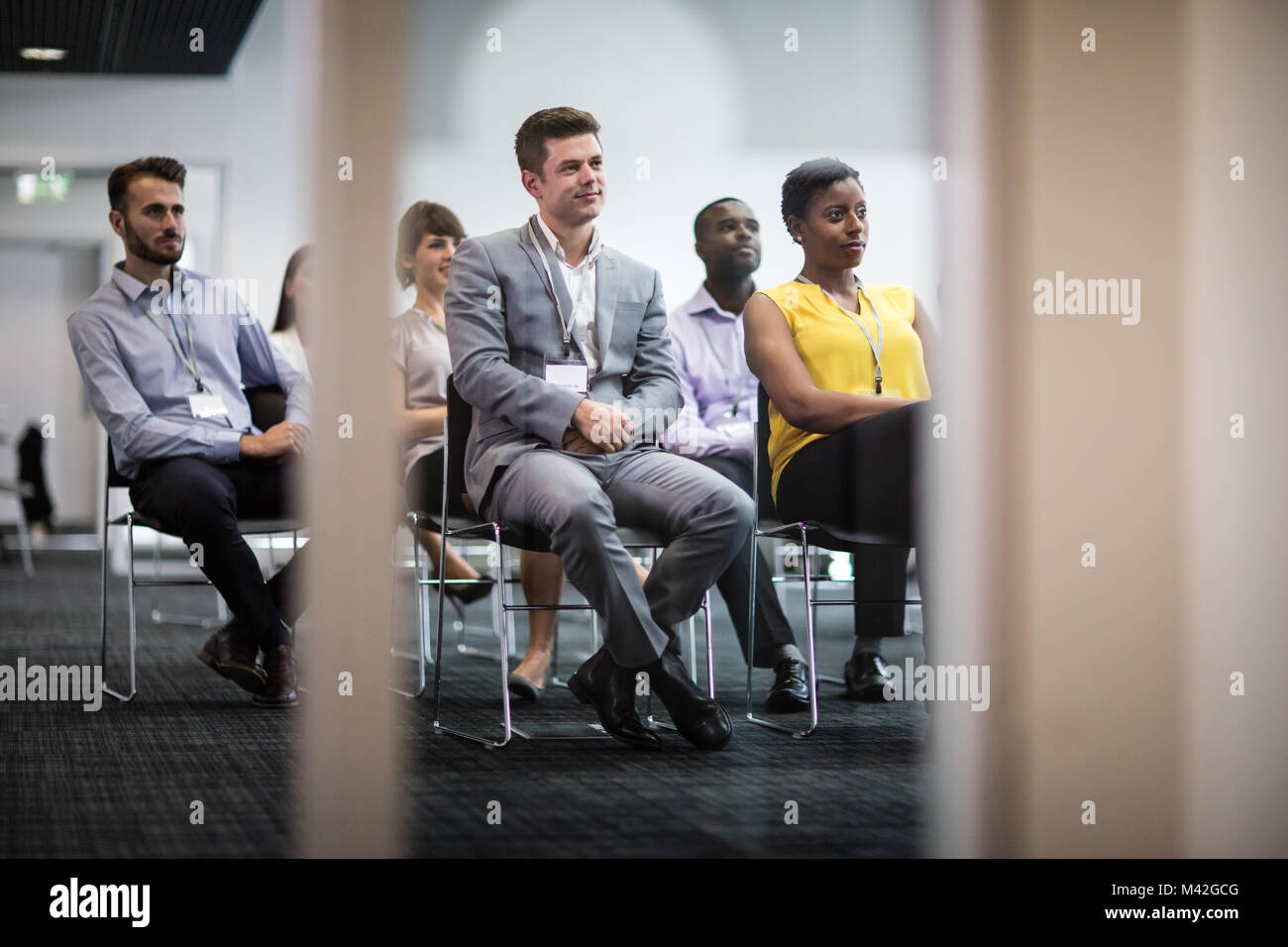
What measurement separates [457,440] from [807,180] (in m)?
0.94

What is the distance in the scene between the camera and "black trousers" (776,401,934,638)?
2529 mm

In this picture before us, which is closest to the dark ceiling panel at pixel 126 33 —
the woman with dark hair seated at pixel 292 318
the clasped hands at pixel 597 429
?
the woman with dark hair seated at pixel 292 318

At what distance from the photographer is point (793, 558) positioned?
4562mm

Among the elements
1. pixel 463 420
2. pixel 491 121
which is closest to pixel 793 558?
pixel 491 121

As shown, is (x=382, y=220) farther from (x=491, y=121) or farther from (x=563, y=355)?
(x=491, y=121)

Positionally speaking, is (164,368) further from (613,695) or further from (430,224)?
(613,695)

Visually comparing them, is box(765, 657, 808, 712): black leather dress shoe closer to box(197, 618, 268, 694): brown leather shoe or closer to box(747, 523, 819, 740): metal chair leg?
box(747, 523, 819, 740): metal chair leg

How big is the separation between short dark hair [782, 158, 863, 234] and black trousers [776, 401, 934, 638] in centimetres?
56

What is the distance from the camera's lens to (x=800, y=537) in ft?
9.33

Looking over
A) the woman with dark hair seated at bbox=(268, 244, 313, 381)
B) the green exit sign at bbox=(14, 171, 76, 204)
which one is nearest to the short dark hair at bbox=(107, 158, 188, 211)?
the woman with dark hair seated at bbox=(268, 244, 313, 381)

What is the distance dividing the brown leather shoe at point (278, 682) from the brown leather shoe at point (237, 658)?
0.02 m

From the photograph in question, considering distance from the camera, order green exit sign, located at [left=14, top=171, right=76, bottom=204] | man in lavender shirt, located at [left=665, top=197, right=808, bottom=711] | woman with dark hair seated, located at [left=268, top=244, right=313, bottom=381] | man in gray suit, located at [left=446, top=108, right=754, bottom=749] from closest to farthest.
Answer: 1. man in gray suit, located at [left=446, top=108, right=754, bottom=749]
2. man in lavender shirt, located at [left=665, top=197, right=808, bottom=711]
3. woman with dark hair seated, located at [left=268, top=244, right=313, bottom=381]
4. green exit sign, located at [left=14, top=171, right=76, bottom=204]

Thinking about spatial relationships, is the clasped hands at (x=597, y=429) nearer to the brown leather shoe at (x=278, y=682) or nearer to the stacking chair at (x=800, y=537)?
the stacking chair at (x=800, y=537)

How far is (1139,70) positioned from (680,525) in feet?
3.97
